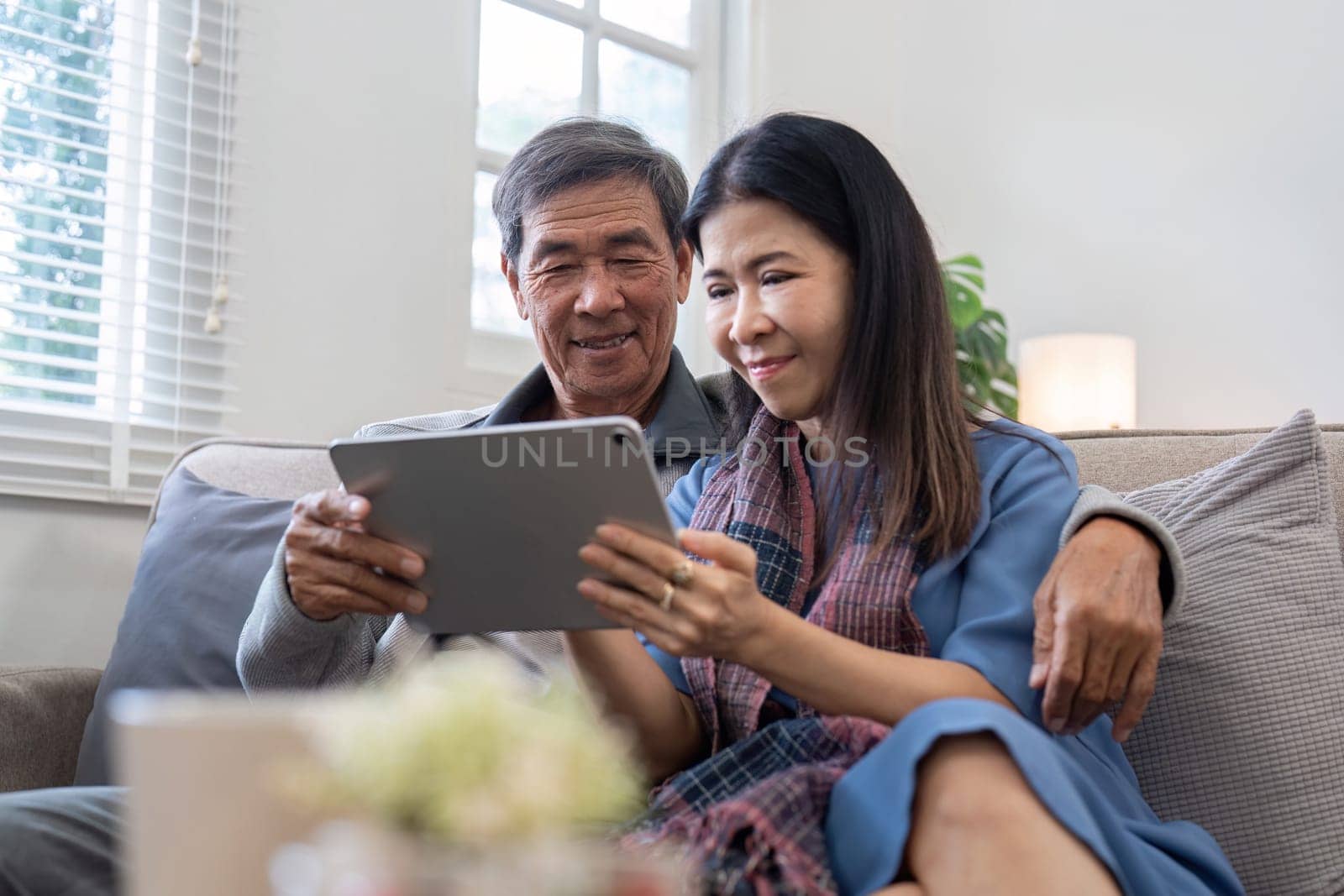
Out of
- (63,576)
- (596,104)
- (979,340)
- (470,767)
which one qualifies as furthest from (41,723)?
(979,340)

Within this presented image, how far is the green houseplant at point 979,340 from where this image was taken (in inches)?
128

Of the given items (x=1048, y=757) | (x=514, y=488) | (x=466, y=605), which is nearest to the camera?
(x=1048, y=757)

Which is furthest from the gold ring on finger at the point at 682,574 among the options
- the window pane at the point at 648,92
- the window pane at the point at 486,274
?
the window pane at the point at 648,92

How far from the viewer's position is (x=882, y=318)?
4.24ft

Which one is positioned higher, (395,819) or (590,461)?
(590,461)

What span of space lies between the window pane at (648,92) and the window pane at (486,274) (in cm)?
48

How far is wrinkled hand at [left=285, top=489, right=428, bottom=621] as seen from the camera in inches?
47.0

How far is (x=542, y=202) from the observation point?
181 centimetres

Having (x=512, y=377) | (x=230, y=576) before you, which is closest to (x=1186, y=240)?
(x=512, y=377)

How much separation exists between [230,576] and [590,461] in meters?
0.92

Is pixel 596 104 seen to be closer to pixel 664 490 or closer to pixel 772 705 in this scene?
pixel 664 490

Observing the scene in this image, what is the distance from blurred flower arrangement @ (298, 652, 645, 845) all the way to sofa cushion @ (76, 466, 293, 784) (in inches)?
47.7

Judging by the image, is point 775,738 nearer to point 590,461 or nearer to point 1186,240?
point 590,461

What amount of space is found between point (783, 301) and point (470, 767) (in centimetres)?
87
